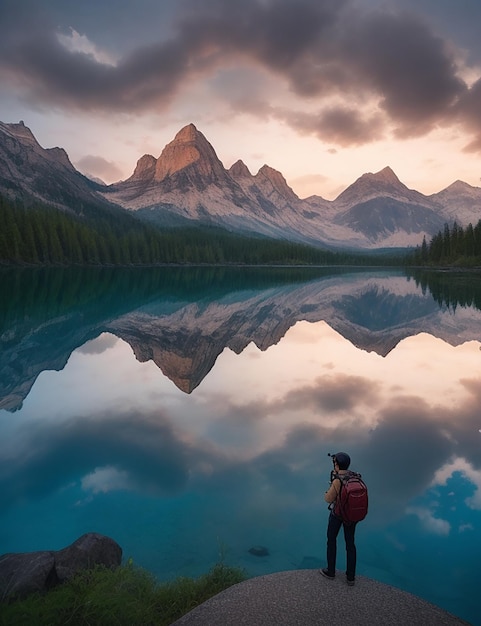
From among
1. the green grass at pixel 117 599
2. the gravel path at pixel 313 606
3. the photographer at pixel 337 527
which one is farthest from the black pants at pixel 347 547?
the green grass at pixel 117 599

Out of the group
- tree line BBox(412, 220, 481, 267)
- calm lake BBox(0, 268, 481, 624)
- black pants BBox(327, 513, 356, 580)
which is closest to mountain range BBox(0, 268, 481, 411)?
calm lake BBox(0, 268, 481, 624)

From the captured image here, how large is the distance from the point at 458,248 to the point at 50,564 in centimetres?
17677

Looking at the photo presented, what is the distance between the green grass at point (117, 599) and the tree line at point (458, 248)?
492ft

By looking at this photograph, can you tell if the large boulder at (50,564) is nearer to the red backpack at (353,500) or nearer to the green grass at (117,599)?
the green grass at (117,599)

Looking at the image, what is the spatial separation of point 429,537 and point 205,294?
227ft

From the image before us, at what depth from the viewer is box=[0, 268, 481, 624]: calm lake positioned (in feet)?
36.1

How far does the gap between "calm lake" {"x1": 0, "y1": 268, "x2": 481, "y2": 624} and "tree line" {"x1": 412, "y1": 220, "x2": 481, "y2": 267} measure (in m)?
122

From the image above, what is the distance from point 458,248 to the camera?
163750 mm

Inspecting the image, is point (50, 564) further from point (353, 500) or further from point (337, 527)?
point (353, 500)

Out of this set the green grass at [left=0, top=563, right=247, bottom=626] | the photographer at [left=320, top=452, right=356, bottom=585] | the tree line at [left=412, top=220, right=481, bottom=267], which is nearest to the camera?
the green grass at [left=0, top=563, right=247, bottom=626]

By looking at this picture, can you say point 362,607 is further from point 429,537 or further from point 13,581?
point 13,581

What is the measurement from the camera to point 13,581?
8.66m

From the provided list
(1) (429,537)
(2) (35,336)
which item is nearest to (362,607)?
(1) (429,537)

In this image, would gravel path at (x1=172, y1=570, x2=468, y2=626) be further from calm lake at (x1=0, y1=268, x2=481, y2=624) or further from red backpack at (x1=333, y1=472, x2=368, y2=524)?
calm lake at (x1=0, y1=268, x2=481, y2=624)
